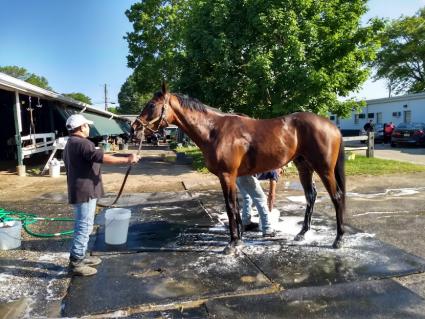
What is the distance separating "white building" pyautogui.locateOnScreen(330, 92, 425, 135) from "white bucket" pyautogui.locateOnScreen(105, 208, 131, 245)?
21.3m

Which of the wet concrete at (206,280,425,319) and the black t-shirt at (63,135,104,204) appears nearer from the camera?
the wet concrete at (206,280,425,319)

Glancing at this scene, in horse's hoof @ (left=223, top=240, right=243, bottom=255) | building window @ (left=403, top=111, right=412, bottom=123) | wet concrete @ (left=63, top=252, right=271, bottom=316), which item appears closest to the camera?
wet concrete @ (left=63, top=252, right=271, bottom=316)

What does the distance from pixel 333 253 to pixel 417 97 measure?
26.1 m

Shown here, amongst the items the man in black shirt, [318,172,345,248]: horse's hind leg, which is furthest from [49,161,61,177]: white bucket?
[318,172,345,248]: horse's hind leg

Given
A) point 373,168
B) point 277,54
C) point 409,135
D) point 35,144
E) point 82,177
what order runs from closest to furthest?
point 82,177 < point 277,54 < point 373,168 < point 35,144 < point 409,135

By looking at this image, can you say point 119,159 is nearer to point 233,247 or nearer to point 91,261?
point 91,261

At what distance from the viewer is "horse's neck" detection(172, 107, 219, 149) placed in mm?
4738

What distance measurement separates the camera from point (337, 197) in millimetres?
4984

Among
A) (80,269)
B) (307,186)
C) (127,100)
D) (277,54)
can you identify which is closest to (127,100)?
(127,100)

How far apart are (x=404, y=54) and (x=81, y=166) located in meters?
42.1

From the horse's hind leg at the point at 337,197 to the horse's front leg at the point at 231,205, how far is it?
1183 millimetres

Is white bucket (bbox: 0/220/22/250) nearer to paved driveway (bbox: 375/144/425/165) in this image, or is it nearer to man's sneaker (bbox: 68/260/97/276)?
man's sneaker (bbox: 68/260/97/276)

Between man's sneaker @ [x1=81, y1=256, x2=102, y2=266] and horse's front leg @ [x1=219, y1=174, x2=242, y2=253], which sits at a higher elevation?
horse's front leg @ [x1=219, y1=174, x2=242, y2=253]

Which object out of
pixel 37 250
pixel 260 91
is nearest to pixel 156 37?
pixel 260 91
